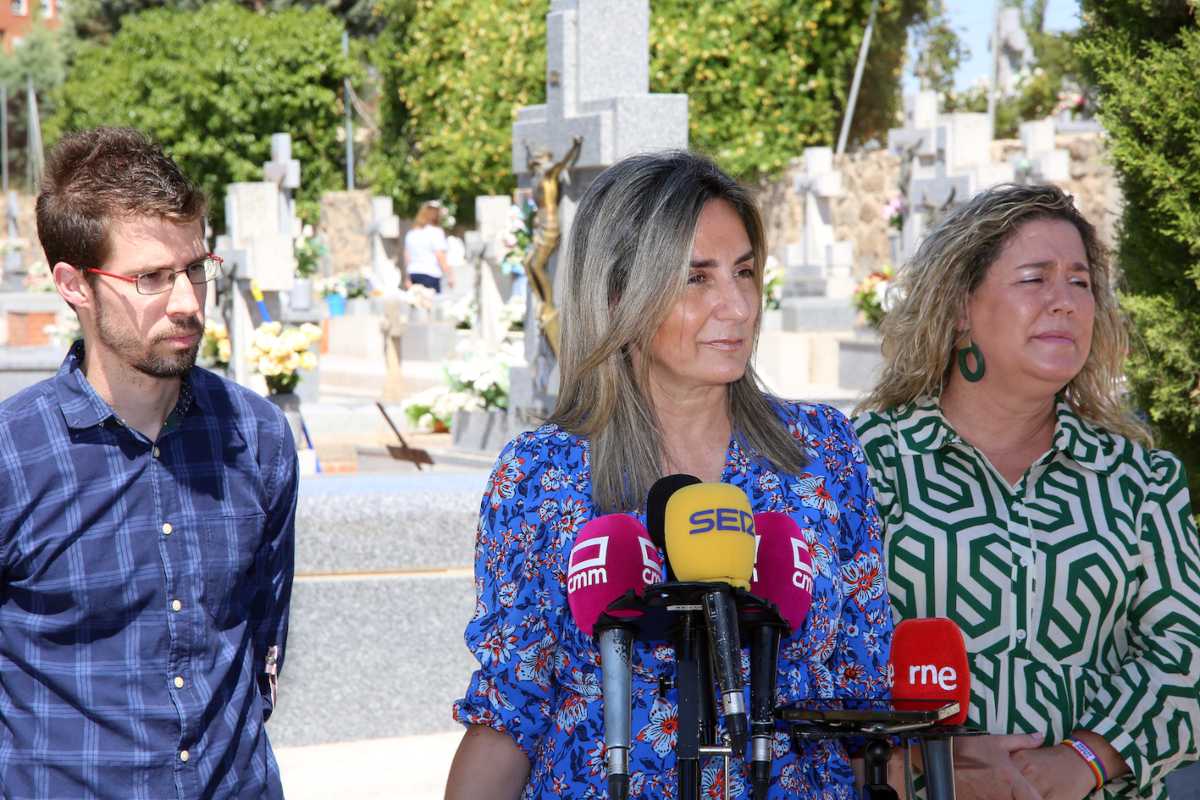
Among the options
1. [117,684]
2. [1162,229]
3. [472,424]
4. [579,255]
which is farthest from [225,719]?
[472,424]

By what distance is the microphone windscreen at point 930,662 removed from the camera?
8.17 feet

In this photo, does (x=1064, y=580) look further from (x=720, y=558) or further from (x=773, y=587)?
(x=720, y=558)

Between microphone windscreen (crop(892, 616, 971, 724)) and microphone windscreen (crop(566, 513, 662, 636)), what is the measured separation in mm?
559

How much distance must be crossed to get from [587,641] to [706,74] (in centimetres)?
2646

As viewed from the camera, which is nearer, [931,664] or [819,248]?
[931,664]

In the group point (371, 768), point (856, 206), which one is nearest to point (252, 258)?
point (371, 768)

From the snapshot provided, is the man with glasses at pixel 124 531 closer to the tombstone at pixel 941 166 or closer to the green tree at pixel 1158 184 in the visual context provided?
the green tree at pixel 1158 184

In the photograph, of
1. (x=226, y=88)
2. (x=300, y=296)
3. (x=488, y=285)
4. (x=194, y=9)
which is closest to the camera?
(x=300, y=296)

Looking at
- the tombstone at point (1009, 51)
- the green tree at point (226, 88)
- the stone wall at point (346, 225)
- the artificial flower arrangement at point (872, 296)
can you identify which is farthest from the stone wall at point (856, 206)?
the green tree at point (226, 88)

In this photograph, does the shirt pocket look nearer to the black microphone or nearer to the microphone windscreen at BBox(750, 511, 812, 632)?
the black microphone

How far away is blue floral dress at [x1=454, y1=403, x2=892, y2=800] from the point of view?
7.86 ft

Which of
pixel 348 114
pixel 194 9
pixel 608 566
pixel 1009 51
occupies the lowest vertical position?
pixel 608 566

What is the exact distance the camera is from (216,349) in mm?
12438

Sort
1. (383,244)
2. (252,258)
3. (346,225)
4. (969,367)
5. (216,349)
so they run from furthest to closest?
(346,225), (383,244), (252,258), (216,349), (969,367)
